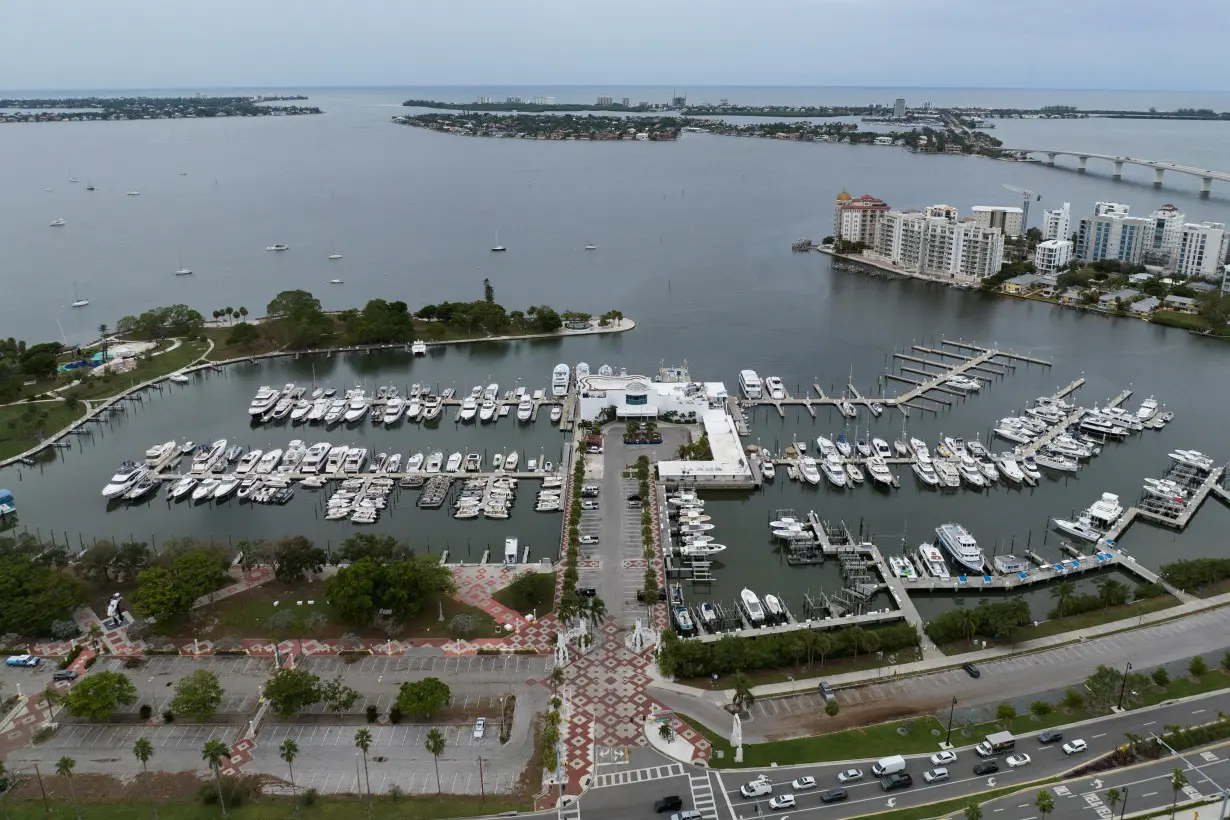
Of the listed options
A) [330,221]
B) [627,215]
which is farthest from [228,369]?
[627,215]

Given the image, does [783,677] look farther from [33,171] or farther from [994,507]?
[33,171]

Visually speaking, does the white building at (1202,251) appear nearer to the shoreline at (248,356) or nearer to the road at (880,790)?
the shoreline at (248,356)

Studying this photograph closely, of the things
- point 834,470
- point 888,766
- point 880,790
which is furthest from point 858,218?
point 880,790

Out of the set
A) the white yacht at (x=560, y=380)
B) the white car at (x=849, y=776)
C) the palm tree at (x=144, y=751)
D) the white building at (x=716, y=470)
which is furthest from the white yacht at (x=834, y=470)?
the palm tree at (x=144, y=751)

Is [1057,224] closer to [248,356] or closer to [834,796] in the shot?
[248,356]

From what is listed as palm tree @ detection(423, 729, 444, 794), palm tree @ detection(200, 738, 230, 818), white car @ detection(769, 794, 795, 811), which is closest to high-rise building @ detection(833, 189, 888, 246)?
white car @ detection(769, 794, 795, 811)

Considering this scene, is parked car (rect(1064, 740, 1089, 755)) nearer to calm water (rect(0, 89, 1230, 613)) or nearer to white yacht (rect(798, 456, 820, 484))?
calm water (rect(0, 89, 1230, 613))
